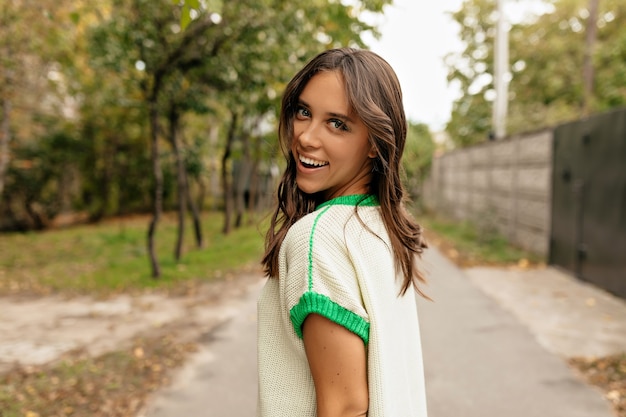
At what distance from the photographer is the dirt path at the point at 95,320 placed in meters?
4.82

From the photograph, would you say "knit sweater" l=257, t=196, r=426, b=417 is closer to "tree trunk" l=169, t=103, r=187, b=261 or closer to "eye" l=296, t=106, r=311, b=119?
"eye" l=296, t=106, r=311, b=119

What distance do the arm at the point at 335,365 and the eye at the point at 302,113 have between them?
0.51 m

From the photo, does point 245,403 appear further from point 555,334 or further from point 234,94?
point 234,94

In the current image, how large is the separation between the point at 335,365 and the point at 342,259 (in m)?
0.22

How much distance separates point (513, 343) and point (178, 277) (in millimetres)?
5186

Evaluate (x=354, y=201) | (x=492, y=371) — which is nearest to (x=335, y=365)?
(x=354, y=201)

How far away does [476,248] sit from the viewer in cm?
1031

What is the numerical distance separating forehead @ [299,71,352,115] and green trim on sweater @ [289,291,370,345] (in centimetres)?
45

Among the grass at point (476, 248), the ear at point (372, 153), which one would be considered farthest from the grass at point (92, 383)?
the grass at point (476, 248)

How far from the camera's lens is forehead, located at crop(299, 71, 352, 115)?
1.17 metres

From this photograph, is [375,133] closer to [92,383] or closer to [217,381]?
[217,381]

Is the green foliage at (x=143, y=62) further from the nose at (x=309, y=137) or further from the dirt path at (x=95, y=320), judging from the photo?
the dirt path at (x=95, y=320)

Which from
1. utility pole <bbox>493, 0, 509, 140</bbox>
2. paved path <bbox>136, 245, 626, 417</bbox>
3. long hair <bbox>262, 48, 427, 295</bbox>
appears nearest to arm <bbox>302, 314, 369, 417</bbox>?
long hair <bbox>262, 48, 427, 295</bbox>

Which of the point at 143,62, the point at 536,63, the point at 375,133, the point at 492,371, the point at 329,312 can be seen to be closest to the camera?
the point at 329,312
